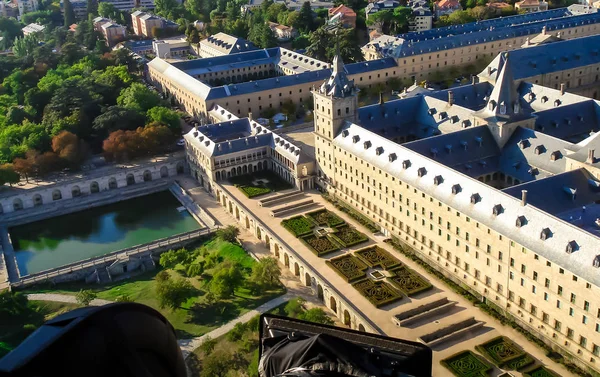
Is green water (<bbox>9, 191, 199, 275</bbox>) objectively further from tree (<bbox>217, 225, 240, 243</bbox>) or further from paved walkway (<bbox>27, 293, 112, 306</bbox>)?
tree (<bbox>217, 225, 240, 243</bbox>)

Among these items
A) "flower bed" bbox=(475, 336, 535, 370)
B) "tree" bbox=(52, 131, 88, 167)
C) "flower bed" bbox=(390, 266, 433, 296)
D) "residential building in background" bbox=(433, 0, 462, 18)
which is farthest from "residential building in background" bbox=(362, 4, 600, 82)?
"flower bed" bbox=(475, 336, 535, 370)

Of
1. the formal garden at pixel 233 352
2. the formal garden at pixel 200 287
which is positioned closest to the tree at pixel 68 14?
the formal garden at pixel 200 287

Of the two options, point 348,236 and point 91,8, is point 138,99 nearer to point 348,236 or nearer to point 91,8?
point 348,236

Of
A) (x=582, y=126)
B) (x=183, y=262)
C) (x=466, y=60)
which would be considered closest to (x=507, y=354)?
(x=183, y=262)

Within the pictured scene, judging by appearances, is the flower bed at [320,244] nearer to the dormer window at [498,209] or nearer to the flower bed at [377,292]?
the flower bed at [377,292]

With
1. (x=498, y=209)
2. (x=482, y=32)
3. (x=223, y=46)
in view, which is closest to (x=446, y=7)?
(x=482, y=32)

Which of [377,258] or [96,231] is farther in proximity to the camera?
[96,231]

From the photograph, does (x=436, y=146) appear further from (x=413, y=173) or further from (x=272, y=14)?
(x=272, y=14)
